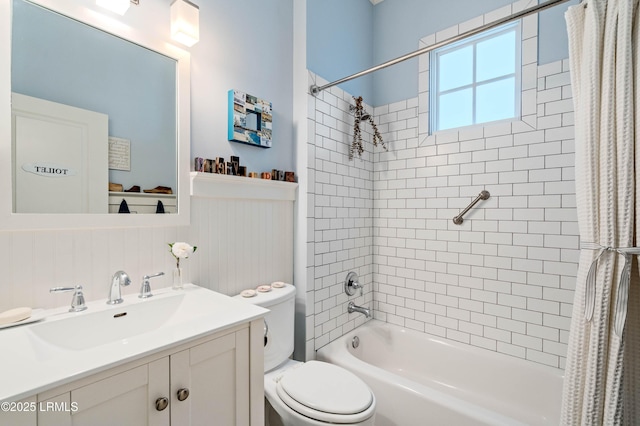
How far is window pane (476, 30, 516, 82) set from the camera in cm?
198

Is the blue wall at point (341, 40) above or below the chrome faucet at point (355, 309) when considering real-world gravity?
above

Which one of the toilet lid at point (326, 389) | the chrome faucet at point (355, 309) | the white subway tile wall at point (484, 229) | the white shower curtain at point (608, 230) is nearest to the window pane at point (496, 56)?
the white subway tile wall at point (484, 229)

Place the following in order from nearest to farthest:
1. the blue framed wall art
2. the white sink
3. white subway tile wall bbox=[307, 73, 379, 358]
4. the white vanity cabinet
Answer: the white vanity cabinet → the white sink → the blue framed wall art → white subway tile wall bbox=[307, 73, 379, 358]

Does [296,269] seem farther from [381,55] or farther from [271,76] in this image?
[381,55]

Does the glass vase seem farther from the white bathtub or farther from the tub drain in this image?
the tub drain

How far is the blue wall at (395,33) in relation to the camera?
1790mm

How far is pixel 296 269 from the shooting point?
1.94 meters

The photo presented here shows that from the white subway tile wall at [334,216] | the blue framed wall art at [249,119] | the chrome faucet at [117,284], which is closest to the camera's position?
the chrome faucet at [117,284]

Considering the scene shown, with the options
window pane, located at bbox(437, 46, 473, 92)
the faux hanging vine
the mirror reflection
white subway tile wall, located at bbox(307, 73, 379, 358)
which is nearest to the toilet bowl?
white subway tile wall, located at bbox(307, 73, 379, 358)

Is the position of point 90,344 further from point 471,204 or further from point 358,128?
point 471,204

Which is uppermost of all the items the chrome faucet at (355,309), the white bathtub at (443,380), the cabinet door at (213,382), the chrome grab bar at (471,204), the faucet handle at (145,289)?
the chrome grab bar at (471,204)

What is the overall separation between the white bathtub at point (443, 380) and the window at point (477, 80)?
5.08 feet

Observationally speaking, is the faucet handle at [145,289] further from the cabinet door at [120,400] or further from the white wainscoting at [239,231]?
the cabinet door at [120,400]

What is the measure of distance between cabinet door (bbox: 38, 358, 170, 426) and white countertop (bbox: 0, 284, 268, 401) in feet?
0.15
